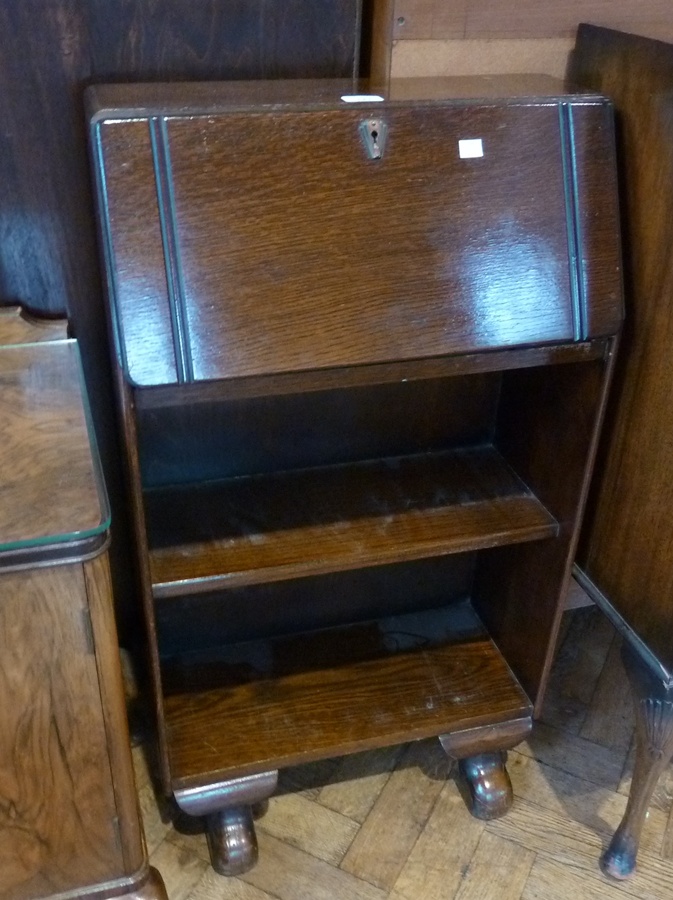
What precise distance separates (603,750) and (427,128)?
93 centimetres

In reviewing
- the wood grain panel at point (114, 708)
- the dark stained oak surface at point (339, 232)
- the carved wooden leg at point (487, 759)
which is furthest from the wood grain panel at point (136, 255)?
the carved wooden leg at point (487, 759)

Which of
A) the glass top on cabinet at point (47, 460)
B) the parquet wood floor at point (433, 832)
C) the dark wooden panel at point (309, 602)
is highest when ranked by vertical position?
the glass top on cabinet at point (47, 460)

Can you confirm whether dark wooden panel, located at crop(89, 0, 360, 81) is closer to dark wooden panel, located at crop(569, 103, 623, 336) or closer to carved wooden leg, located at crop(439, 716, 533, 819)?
dark wooden panel, located at crop(569, 103, 623, 336)

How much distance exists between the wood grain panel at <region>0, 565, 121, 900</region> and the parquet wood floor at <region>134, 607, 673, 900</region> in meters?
0.24

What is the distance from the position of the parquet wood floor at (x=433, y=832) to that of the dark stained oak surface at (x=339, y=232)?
0.68m

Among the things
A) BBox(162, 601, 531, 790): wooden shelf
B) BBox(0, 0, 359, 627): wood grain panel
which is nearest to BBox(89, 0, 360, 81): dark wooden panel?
BBox(0, 0, 359, 627): wood grain panel

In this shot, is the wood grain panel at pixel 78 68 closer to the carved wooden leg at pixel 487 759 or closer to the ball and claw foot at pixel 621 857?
the carved wooden leg at pixel 487 759

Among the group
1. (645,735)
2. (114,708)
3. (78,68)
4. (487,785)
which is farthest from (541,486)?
(78,68)

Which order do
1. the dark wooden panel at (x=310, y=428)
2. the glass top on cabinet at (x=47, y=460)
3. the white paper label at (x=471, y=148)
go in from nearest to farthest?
the glass top on cabinet at (x=47, y=460), the white paper label at (x=471, y=148), the dark wooden panel at (x=310, y=428)

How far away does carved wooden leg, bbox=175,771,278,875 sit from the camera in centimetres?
107

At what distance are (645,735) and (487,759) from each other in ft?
0.84

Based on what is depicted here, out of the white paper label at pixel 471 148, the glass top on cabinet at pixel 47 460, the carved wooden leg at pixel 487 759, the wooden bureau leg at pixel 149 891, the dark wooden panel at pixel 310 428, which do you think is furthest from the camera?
the carved wooden leg at pixel 487 759

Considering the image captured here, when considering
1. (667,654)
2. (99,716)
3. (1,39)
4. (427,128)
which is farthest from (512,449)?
(1,39)

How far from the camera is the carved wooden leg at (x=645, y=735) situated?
3.21ft
